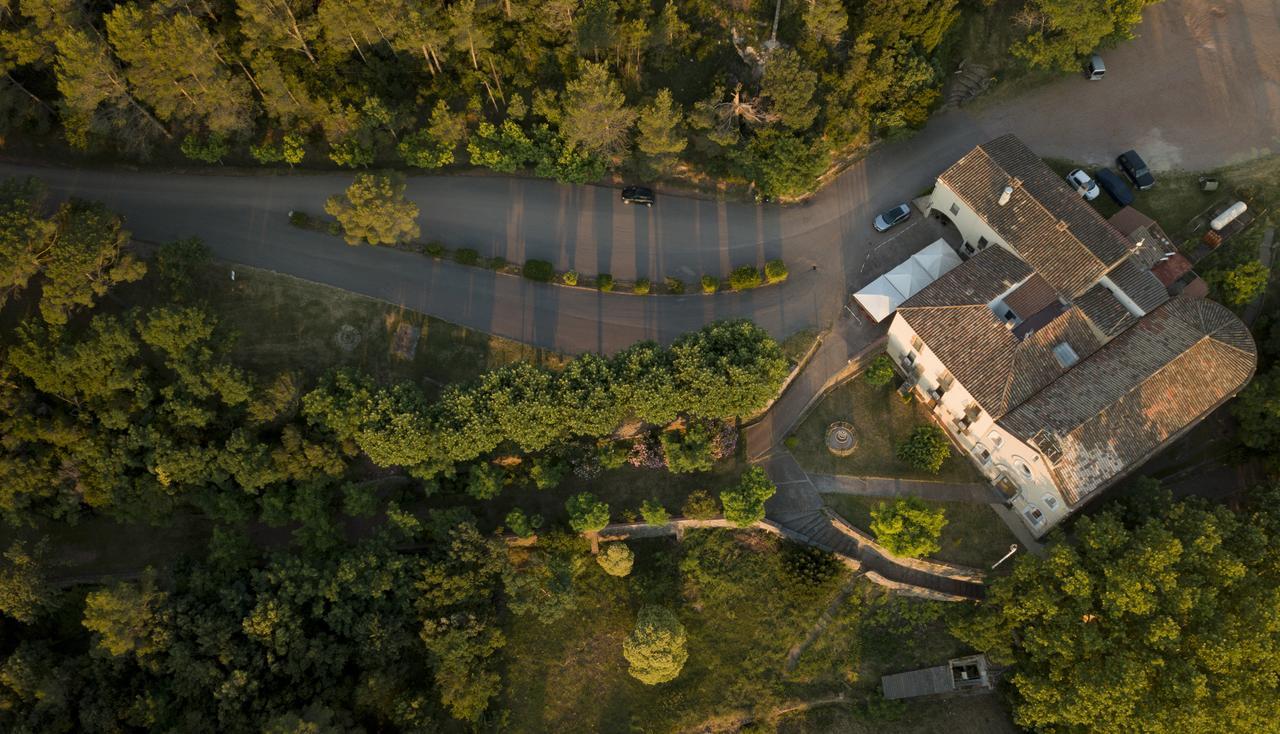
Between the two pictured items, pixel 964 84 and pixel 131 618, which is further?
pixel 964 84

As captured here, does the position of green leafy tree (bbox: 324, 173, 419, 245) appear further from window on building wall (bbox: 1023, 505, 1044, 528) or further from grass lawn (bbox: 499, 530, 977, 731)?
window on building wall (bbox: 1023, 505, 1044, 528)

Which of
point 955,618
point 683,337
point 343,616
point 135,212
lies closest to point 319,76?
point 135,212

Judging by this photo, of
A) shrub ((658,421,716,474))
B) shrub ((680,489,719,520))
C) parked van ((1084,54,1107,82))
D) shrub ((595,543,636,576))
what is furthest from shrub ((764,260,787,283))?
parked van ((1084,54,1107,82))

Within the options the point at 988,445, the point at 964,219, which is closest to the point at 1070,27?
the point at 964,219

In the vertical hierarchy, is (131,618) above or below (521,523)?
below

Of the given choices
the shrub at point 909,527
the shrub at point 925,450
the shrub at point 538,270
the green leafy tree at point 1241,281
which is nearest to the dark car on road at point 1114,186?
the green leafy tree at point 1241,281

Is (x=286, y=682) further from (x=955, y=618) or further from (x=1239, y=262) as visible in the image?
(x=1239, y=262)

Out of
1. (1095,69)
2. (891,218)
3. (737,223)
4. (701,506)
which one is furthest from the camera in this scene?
(1095,69)

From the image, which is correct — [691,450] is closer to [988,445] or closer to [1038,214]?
[988,445]
